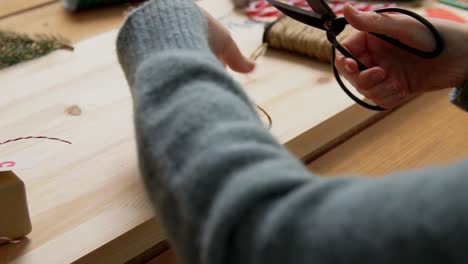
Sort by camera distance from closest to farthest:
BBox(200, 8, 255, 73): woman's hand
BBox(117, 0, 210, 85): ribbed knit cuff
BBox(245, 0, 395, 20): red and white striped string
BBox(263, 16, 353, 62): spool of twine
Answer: BBox(117, 0, 210, 85): ribbed knit cuff
BBox(200, 8, 255, 73): woman's hand
BBox(263, 16, 353, 62): spool of twine
BBox(245, 0, 395, 20): red and white striped string

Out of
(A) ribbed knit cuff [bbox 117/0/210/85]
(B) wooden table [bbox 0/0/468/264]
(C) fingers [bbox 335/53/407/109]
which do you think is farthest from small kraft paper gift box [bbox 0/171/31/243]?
(C) fingers [bbox 335/53/407/109]

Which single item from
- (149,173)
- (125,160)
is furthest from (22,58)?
(149,173)

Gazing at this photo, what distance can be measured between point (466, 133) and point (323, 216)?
1.39 feet

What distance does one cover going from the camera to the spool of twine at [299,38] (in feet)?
2.26

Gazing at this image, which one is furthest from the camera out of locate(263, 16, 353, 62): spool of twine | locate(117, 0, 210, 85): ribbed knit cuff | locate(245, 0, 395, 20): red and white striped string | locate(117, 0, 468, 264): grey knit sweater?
locate(245, 0, 395, 20): red and white striped string

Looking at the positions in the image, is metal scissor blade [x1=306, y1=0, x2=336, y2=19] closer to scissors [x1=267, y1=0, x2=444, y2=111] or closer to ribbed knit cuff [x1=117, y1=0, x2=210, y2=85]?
scissors [x1=267, y1=0, x2=444, y2=111]

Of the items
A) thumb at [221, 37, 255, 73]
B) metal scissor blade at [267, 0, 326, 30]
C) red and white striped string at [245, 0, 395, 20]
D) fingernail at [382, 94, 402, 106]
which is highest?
metal scissor blade at [267, 0, 326, 30]

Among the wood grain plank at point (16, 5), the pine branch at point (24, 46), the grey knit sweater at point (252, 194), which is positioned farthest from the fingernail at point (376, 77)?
the wood grain plank at point (16, 5)

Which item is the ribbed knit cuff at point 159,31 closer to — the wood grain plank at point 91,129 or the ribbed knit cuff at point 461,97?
the wood grain plank at point 91,129

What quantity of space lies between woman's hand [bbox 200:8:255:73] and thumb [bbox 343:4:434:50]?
0.36 ft

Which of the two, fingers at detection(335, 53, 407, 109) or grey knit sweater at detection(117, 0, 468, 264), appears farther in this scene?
fingers at detection(335, 53, 407, 109)

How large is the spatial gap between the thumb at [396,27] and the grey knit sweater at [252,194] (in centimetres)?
24

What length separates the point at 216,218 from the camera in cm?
28

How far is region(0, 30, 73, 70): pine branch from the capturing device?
2.36ft
